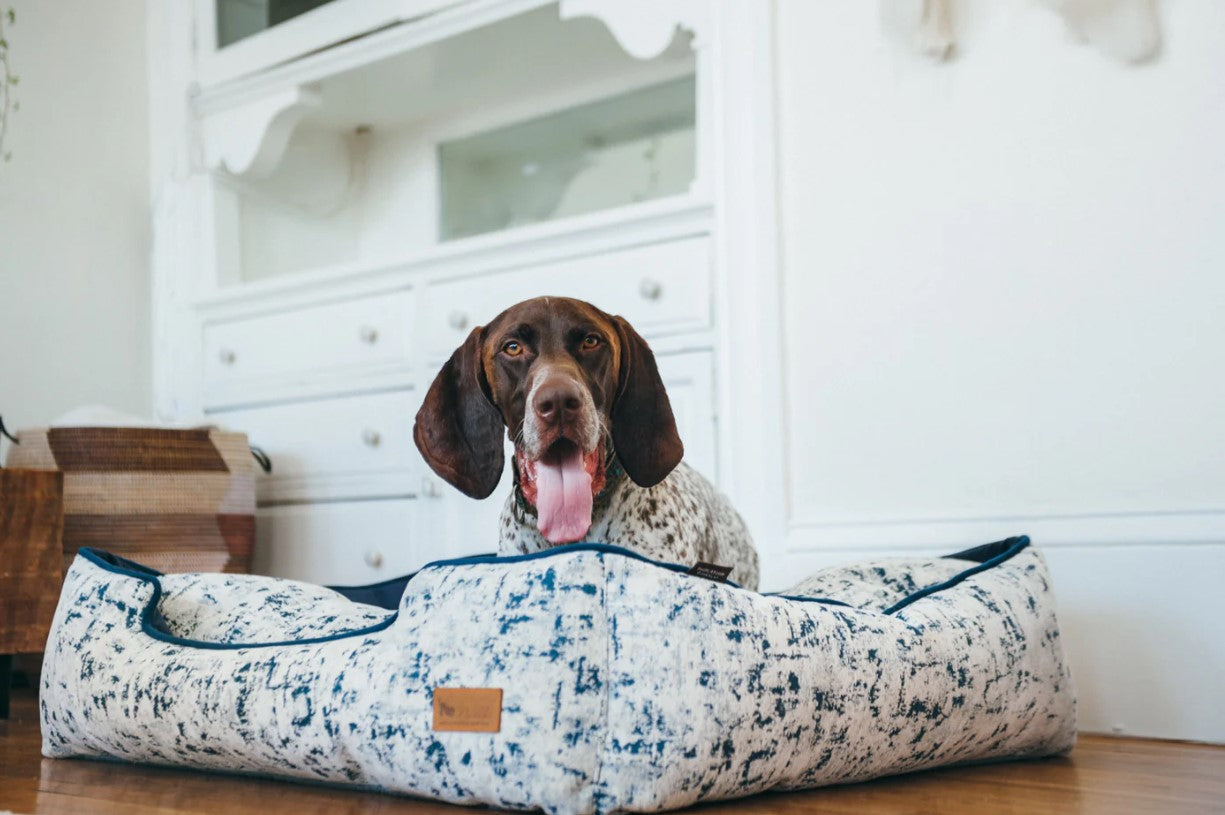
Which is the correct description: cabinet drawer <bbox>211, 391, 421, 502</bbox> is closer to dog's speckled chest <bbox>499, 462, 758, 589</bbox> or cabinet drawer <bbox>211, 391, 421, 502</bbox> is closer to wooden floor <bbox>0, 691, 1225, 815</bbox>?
dog's speckled chest <bbox>499, 462, 758, 589</bbox>

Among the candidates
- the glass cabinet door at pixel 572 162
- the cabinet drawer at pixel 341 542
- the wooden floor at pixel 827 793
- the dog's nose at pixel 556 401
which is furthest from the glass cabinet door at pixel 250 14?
the wooden floor at pixel 827 793

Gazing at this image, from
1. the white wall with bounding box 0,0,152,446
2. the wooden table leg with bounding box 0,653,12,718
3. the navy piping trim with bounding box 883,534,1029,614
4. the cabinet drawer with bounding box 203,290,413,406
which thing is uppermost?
the white wall with bounding box 0,0,152,446

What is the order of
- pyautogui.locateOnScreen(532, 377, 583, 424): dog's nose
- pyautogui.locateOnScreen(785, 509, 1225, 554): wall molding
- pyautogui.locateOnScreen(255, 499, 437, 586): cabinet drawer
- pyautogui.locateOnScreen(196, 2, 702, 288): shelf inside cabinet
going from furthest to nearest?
1. pyautogui.locateOnScreen(196, 2, 702, 288): shelf inside cabinet
2. pyautogui.locateOnScreen(255, 499, 437, 586): cabinet drawer
3. pyautogui.locateOnScreen(785, 509, 1225, 554): wall molding
4. pyautogui.locateOnScreen(532, 377, 583, 424): dog's nose

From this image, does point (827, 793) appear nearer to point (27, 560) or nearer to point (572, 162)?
point (27, 560)

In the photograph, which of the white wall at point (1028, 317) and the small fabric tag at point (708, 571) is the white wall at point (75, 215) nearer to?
the white wall at point (1028, 317)

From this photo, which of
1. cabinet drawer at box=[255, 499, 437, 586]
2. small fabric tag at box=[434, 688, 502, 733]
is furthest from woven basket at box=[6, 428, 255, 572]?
small fabric tag at box=[434, 688, 502, 733]

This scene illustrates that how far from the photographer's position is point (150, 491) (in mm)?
2730

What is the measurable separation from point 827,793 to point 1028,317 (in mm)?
1104

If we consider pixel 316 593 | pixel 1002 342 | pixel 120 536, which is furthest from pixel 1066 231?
pixel 120 536

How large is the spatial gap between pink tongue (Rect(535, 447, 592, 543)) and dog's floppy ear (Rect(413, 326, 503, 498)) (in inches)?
4.9

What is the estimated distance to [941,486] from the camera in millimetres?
2197

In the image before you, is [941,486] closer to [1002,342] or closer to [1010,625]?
[1002,342]

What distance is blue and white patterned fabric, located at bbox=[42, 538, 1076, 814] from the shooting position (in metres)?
1.16

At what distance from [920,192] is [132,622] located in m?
1.57
